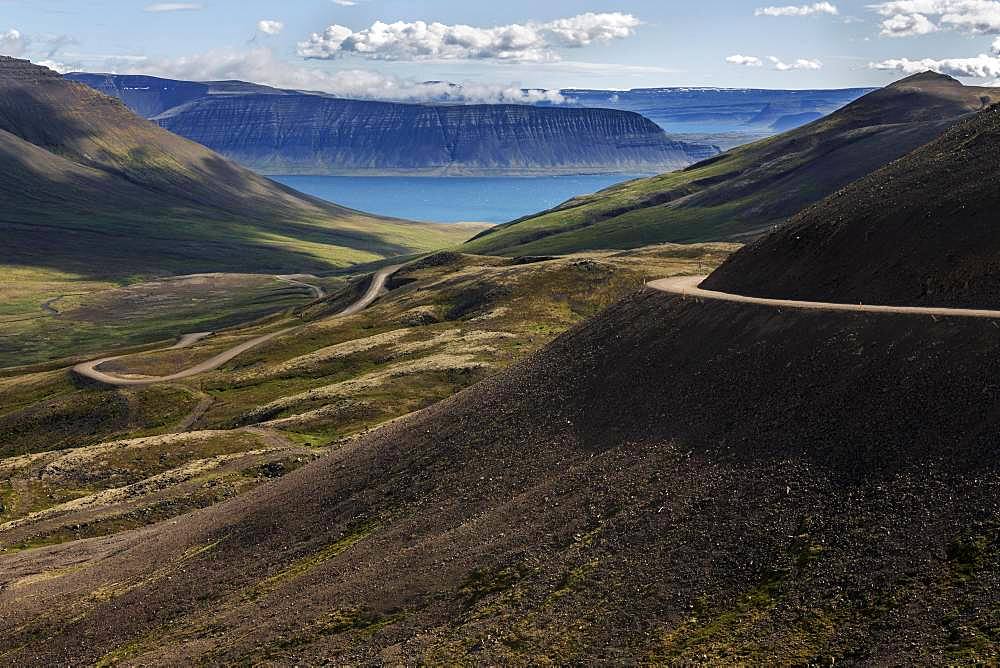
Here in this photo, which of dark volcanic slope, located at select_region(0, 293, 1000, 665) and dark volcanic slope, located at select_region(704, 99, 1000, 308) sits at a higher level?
dark volcanic slope, located at select_region(704, 99, 1000, 308)

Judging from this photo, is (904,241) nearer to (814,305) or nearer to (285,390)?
(814,305)

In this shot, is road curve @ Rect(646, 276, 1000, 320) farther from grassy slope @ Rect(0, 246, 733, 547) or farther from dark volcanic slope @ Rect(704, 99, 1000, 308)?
grassy slope @ Rect(0, 246, 733, 547)

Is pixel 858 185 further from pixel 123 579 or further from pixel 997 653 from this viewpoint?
pixel 123 579

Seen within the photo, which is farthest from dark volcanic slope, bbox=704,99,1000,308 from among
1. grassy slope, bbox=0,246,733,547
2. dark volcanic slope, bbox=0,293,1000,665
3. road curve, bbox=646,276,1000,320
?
grassy slope, bbox=0,246,733,547

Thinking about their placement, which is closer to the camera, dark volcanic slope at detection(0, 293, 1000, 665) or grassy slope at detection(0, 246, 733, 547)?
dark volcanic slope at detection(0, 293, 1000, 665)

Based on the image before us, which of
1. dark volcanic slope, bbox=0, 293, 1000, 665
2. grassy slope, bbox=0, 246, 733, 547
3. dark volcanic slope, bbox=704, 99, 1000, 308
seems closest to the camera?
dark volcanic slope, bbox=0, 293, 1000, 665

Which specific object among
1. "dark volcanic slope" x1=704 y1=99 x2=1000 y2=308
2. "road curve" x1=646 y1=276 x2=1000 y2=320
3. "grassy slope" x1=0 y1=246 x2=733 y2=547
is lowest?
"grassy slope" x1=0 y1=246 x2=733 y2=547

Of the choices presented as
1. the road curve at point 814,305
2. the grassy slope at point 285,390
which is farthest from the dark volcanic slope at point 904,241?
the grassy slope at point 285,390

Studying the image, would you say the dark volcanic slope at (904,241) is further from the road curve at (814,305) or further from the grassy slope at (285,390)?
the grassy slope at (285,390)

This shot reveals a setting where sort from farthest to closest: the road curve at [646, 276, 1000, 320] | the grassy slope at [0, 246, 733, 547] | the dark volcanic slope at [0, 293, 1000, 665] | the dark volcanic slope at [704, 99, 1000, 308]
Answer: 1. the grassy slope at [0, 246, 733, 547]
2. the dark volcanic slope at [704, 99, 1000, 308]
3. the road curve at [646, 276, 1000, 320]
4. the dark volcanic slope at [0, 293, 1000, 665]
